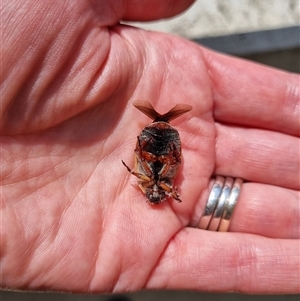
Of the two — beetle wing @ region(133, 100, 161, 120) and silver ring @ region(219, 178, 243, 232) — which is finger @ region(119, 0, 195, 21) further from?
silver ring @ region(219, 178, 243, 232)

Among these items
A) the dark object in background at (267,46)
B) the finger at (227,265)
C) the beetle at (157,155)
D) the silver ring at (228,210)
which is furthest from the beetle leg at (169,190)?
the dark object in background at (267,46)

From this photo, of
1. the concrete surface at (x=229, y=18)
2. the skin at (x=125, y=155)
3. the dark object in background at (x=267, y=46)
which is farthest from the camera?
the concrete surface at (x=229, y=18)

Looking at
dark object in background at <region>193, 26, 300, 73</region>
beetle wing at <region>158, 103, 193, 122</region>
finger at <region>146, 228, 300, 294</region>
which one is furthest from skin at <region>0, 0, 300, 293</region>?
dark object in background at <region>193, 26, 300, 73</region>

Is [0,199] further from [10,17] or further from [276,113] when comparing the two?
[276,113]

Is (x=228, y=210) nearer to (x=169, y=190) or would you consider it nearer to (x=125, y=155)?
(x=169, y=190)

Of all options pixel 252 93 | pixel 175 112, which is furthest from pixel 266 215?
pixel 175 112

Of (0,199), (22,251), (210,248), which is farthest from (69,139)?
(210,248)

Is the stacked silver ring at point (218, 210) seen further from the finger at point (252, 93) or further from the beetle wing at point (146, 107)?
the beetle wing at point (146, 107)
